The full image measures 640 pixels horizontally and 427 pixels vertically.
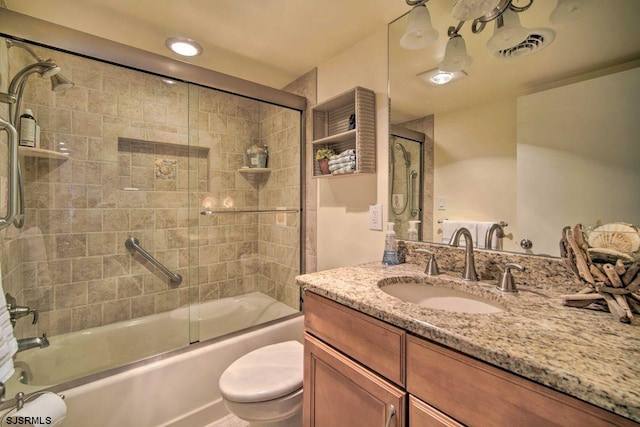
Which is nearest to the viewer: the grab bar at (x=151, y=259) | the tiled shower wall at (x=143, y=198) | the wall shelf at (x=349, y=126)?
the wall shelf at (x=349, y=126)

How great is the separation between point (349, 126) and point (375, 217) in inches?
23.7

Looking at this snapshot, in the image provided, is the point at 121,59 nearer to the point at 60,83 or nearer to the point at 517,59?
the point at 60,83

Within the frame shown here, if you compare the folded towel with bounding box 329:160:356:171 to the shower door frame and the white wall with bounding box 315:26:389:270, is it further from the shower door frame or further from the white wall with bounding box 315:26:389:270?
the shower door frame

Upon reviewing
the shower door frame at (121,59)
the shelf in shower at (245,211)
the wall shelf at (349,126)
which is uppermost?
the shower door frame at (121,59)

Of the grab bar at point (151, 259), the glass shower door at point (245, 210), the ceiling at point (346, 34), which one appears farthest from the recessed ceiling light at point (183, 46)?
the grab bar at point (151, 259)

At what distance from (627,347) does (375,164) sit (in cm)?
120

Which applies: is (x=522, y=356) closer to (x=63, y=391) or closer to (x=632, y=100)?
(x=632, y=100)

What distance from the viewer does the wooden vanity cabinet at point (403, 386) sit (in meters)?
0.52

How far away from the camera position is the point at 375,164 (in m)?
1.57

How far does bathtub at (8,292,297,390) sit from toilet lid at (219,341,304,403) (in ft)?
1.50

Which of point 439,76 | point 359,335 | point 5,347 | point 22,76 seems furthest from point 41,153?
point 439,76

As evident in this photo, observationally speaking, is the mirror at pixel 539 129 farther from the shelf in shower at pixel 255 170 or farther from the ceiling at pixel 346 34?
the shelf in shower at pixel 255 170

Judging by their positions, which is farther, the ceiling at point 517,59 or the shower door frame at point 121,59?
the shower door frame at point 121,59

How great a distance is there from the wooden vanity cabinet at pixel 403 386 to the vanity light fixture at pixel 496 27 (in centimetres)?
116
